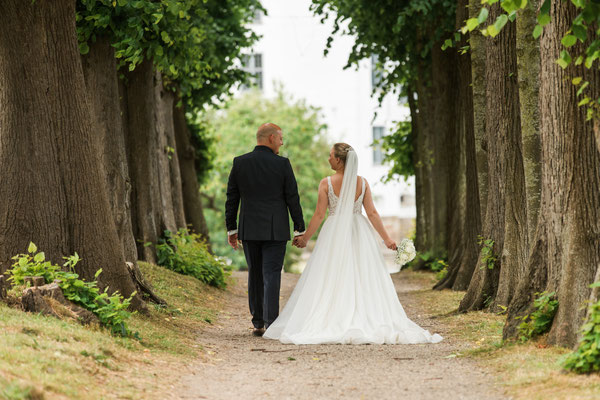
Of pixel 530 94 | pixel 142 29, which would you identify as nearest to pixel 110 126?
pixel 142 29

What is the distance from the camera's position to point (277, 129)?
1075 centimetres

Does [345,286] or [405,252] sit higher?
[405,252]

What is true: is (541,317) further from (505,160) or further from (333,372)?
(505,160)

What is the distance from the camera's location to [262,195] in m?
10.5

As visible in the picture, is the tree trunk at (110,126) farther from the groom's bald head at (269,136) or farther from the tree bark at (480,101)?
the tree bark at (480,101)

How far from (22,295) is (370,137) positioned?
41351 millimetres

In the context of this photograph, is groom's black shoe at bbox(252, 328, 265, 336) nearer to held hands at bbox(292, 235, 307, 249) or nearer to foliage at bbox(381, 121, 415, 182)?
held hands at bbox(292, 235, 307, 249)

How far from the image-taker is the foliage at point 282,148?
148 ft

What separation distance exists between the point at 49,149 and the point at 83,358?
3230 millimetres

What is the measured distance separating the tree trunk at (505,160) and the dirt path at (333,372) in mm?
1630

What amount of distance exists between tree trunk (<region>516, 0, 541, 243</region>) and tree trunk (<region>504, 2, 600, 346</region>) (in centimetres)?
161

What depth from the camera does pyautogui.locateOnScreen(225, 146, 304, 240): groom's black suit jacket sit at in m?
10.4

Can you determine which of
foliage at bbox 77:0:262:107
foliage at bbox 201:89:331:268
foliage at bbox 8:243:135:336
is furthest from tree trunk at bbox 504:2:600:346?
foliage at bbox 201:89:331:268

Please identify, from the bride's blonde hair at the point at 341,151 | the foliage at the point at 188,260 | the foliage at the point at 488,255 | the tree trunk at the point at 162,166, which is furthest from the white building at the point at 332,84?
the bride's blonde hair at the point at 341,151
